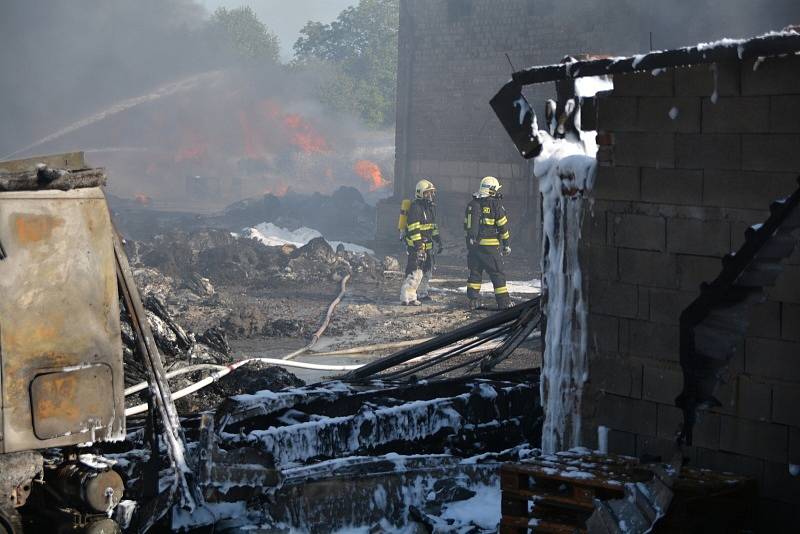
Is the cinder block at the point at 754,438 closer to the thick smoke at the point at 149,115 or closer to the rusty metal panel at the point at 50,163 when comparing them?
the rusty metal panel at the point at 50,163

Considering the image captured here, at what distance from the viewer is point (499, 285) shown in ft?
48.2

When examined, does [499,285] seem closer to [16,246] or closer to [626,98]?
[626,98]

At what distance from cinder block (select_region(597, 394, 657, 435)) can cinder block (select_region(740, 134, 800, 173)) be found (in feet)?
4.37

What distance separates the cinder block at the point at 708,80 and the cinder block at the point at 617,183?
1.63 feet

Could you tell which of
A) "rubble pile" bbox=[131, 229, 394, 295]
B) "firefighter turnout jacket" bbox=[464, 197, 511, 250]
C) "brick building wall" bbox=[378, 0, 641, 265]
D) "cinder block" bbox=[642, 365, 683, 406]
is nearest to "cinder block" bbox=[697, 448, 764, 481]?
"cinder block" bbox=[642, 365, 683, 406]

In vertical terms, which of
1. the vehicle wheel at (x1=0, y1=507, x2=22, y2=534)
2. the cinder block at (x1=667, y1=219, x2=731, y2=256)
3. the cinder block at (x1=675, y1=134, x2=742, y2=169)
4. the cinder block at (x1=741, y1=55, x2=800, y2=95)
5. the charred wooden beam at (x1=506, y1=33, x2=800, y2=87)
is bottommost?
the vehicle wheel at (x1=0, y1=507, x2=22, y2=534)

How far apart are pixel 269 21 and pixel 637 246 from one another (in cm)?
10739

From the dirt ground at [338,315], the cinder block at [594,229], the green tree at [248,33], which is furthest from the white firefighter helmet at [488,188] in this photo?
the green tree at [248,33]

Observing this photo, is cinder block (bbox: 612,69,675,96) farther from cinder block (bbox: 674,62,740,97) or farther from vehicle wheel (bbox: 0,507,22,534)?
vehicle wheel (bbox: 0,507,22,534)

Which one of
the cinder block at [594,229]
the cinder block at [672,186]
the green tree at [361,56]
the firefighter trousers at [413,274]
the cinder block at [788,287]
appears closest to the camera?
the cinder block at [788,287]

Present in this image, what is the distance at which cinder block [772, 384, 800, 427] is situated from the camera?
464 centimetres

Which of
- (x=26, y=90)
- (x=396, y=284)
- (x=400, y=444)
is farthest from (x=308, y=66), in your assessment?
(x=400, y=444)

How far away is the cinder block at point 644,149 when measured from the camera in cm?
519

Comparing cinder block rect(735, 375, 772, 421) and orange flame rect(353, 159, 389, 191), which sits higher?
orange flame rect(353, 159, 389, 191)
